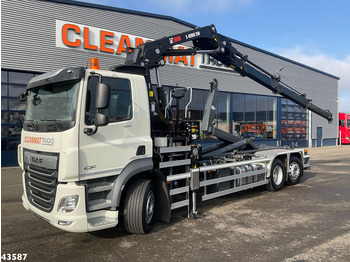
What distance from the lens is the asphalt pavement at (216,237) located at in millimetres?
3814

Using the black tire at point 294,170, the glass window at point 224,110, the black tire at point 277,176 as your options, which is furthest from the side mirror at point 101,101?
the glass window at point 224,110

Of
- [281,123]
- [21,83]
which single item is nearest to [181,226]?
[21,83]

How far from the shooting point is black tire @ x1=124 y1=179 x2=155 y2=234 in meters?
4.34

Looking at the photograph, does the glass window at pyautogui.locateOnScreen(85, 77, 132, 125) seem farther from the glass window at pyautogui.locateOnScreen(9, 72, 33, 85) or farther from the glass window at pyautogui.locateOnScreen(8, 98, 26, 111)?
the glass window at pyautogui.locateOnScreen(9, 72, 33, 85)

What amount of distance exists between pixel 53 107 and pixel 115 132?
1.01m

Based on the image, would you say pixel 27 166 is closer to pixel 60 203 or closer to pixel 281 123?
pixel 60 203

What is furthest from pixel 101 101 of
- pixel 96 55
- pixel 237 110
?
pixel 237 110

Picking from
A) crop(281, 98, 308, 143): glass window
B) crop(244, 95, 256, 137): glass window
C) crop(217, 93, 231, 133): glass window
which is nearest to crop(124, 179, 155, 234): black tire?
crop(217, 93, 231, 133): glass window

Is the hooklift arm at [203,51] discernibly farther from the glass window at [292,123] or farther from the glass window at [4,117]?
the glass window at [292,123]

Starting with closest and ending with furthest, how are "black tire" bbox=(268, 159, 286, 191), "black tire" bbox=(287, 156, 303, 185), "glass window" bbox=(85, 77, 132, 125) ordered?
"glass window" bbox=(85, 77, 132, 125)
"black tire" bbox=(268, 159, 286, 191)
"black tire" bbox=(287, 156, 303, 185)

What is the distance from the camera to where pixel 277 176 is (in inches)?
318

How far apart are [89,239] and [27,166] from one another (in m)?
1.57

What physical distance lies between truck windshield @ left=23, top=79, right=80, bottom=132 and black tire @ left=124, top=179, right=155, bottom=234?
150cm

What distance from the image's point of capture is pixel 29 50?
12219 mm
